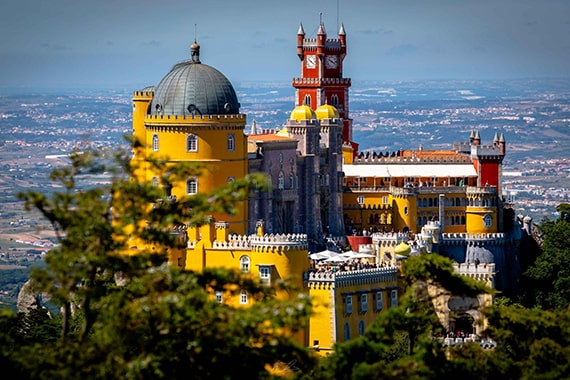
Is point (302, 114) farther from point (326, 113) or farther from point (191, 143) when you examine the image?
point (191, 143)

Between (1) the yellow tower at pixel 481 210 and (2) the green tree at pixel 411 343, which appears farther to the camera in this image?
(1) the yellow tower at pixel 481 210

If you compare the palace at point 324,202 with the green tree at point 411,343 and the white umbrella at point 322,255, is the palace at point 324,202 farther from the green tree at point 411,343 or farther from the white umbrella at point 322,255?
the green tree at point 411,343

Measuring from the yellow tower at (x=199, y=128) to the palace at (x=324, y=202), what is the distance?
61mm

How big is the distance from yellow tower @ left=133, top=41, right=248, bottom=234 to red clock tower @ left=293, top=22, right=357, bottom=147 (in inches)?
1340

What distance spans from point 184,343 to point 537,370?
18.6 meters

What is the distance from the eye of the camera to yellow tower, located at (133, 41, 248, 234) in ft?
346

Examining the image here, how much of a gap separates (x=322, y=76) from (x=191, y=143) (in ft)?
125

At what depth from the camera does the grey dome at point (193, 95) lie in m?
106

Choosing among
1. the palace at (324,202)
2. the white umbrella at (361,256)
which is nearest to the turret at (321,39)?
the palace at (324,202)

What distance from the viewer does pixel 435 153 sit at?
450 ft

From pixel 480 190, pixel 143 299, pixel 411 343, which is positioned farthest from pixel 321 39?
pixel 143 299

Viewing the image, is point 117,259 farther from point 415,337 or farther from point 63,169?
point 415,337

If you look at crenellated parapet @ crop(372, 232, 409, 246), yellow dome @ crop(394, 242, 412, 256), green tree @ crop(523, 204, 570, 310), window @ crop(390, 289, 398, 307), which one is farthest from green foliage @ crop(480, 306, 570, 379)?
green tree @ crop(523, 204, 570, 310)

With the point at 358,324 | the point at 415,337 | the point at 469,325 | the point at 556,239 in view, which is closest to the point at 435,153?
the point at 556,239
